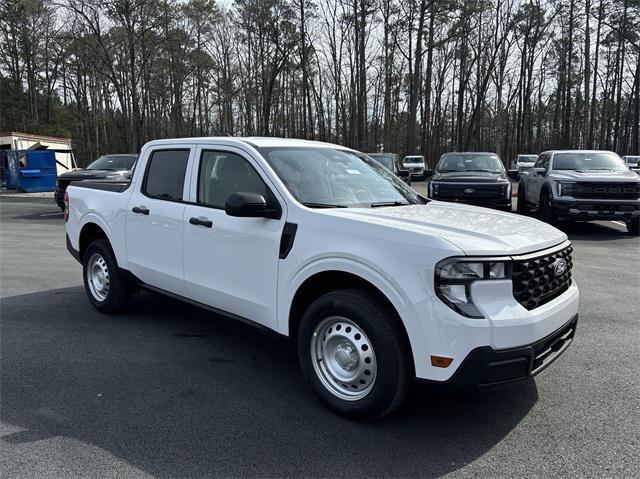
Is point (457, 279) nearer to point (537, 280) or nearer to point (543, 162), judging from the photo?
point (537, 280)

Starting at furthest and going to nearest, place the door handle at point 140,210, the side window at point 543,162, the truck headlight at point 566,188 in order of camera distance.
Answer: the side window at point 543,162 → the truck headlight at point 566,188 → the door handle at point 140,210

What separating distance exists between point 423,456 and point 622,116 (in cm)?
6399

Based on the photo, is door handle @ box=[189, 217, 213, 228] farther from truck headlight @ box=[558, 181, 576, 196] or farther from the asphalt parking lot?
truck headlight @ box=[558, 181, 576, 196]

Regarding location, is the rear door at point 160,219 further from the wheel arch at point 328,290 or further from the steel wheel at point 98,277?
the wheel arch at point 328,290

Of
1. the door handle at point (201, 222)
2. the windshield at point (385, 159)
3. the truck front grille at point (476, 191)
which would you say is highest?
the windshield at point (385, 159)

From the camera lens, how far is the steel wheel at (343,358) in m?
3.31

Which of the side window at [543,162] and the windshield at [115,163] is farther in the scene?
the windshield at [115,163]

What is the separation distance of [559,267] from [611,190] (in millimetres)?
9469

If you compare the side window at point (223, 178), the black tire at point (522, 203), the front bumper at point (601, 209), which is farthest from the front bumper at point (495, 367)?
the black tire at point (522, 203)

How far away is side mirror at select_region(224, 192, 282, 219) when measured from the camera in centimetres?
363

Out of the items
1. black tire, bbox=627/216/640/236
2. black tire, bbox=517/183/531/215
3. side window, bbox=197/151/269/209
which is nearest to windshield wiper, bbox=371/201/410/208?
side window, bbox=197/151/269/209

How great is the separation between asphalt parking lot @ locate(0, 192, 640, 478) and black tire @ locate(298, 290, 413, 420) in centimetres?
15

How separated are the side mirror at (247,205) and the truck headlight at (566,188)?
10.0m

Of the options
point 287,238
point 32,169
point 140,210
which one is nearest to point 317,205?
point 287,238
